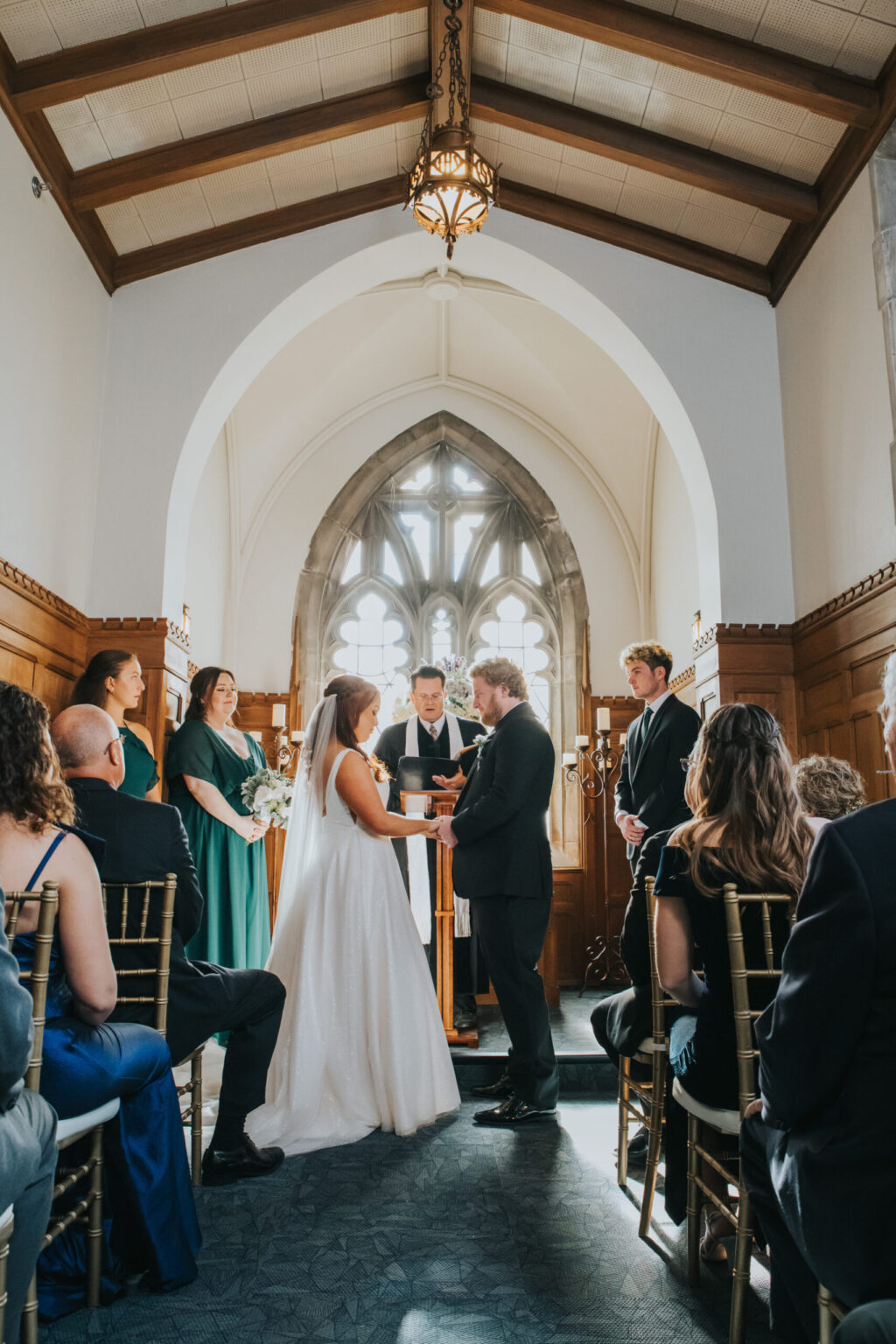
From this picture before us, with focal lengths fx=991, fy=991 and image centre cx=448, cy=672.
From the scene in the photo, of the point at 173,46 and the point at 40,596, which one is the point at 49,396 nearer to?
the point at 40,596

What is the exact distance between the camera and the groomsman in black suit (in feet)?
14.3

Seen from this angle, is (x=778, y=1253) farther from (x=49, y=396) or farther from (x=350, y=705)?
(x=49, y=396)

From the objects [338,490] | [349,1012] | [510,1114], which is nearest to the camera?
[349,1012]

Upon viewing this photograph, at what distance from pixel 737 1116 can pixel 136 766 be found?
3121 millimetres

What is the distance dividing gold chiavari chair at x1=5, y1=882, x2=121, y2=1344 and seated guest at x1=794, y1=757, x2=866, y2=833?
6.45ft

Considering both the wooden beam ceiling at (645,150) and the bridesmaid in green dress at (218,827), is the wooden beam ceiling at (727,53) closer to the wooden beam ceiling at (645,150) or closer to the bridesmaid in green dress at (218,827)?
the wooden beam ceiling at (645,150)

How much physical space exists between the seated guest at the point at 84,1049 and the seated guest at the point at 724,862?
125 centimetres

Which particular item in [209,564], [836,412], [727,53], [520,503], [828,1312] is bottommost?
[828,1312]

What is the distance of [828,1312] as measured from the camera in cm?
157

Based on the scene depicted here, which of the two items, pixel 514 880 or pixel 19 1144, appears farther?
pixel 514 880

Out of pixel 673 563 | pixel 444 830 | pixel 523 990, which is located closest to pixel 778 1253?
pixel 523 990

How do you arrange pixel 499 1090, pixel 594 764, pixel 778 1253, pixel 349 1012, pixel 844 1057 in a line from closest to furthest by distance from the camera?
pixel 844 1057 < pixel 778 1253 < pixel 349 1012 < pixel 499 1090 < pixel 594 764

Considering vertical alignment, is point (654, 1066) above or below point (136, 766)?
below

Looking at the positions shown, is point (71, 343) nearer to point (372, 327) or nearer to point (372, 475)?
point (372, 327)
